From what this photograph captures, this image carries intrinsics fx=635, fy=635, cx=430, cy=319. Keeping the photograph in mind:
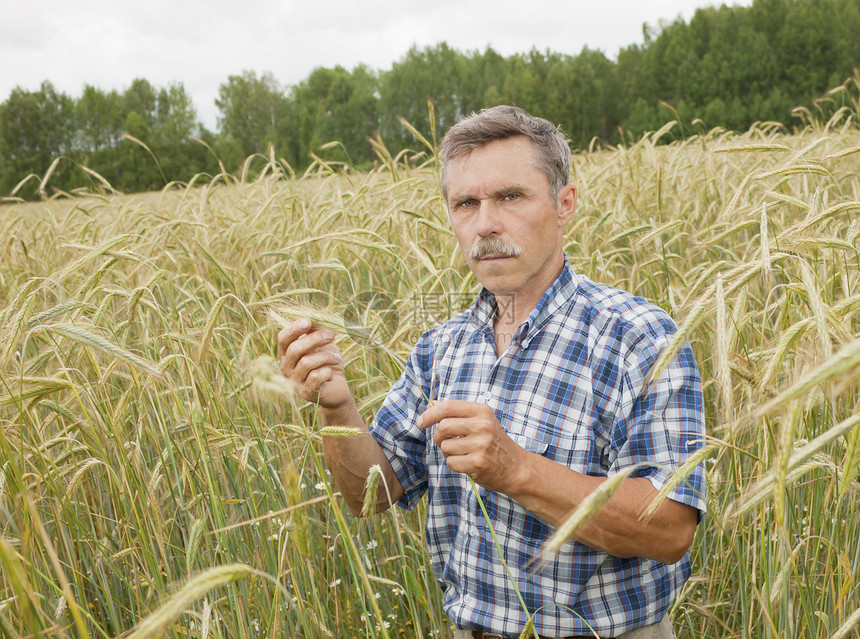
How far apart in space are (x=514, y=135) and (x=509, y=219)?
0.23 m

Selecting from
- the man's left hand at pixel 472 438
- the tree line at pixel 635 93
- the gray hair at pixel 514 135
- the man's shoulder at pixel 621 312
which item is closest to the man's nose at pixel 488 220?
the gray hair at pixel 514 135

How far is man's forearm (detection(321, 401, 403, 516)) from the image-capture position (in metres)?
1.59

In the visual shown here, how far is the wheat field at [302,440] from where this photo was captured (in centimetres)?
108

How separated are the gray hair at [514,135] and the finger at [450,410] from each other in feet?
2.46

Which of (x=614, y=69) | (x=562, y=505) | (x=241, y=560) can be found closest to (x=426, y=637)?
(x=241, y=560)

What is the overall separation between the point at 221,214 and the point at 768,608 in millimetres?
3732

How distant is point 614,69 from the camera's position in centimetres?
3950

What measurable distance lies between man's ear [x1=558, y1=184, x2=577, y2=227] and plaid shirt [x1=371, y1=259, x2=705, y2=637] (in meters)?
0.19

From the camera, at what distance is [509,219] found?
1.63 m

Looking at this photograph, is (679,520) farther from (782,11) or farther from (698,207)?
(782,11)

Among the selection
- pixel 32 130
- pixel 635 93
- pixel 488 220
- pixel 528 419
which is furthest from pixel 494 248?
pixel 32 130

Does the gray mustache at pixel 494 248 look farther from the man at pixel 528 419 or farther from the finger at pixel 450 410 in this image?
the finger at pixel 450 410

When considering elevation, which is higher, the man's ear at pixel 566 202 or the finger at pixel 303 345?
the man's ear at pixel 566 202

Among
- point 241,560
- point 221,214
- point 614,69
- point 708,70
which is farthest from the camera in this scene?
point 614,69
